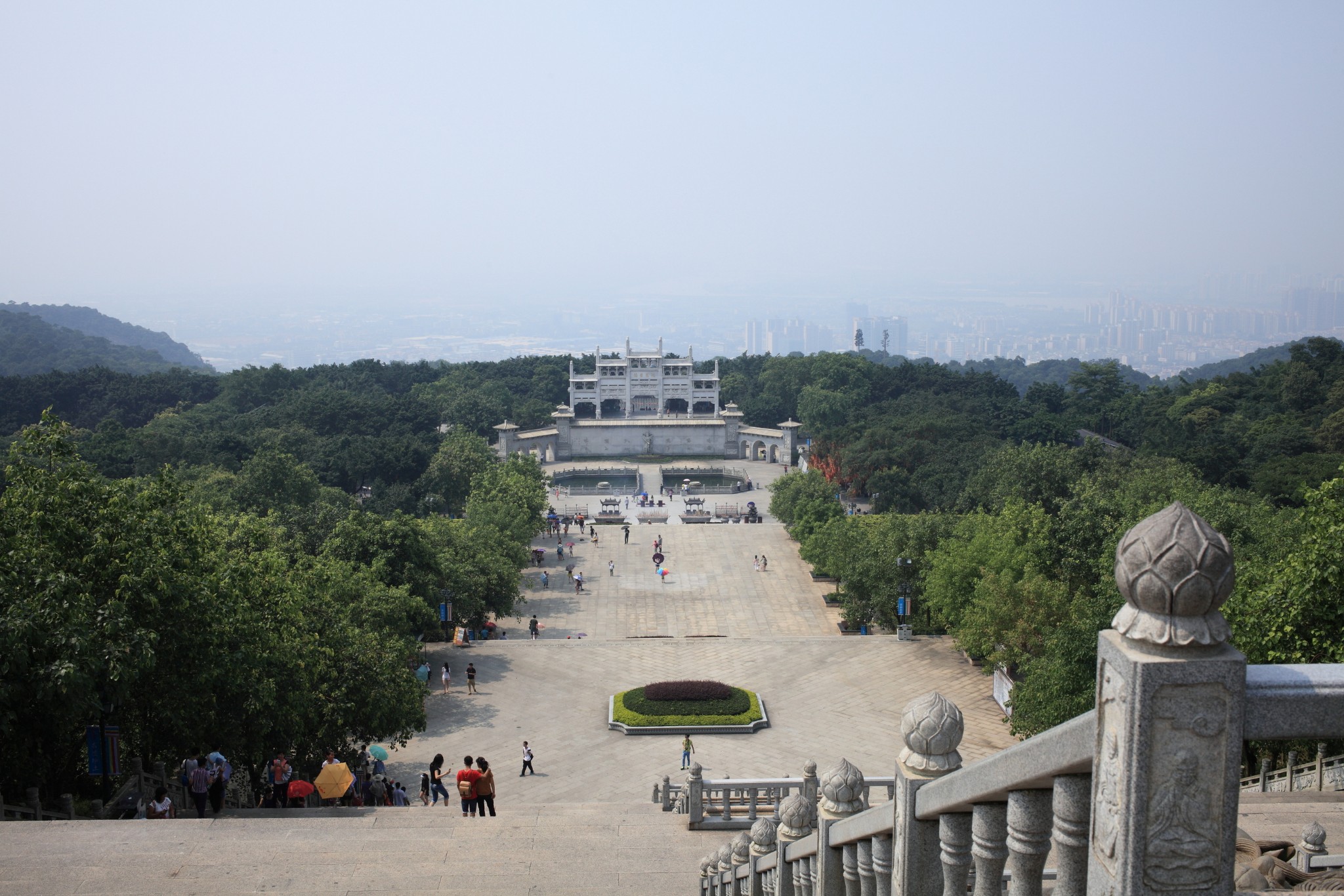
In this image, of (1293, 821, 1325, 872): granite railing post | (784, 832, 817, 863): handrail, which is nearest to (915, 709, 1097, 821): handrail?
(784, 832, 817, 863): handrail

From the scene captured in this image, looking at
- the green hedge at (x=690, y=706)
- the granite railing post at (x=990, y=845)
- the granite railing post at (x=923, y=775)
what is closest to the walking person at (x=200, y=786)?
the granite railing post at (x=923, y=775)

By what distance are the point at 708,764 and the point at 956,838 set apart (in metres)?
17.1

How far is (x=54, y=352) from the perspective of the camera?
12381 centimetres

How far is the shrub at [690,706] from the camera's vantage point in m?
22.4

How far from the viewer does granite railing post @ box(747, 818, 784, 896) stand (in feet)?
20.3

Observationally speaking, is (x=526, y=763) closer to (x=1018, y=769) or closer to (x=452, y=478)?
(x=1018, y=769)

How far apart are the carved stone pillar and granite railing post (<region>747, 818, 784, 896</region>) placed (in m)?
3.60

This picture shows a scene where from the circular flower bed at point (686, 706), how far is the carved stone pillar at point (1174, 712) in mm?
19651

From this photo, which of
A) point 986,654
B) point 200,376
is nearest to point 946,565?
point 986,654

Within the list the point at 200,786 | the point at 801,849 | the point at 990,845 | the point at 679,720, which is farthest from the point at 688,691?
the point at 990,845

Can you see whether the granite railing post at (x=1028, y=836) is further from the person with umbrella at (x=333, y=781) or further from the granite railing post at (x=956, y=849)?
the person with umbrella at (x=333, y=781)

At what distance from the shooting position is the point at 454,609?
2803cm

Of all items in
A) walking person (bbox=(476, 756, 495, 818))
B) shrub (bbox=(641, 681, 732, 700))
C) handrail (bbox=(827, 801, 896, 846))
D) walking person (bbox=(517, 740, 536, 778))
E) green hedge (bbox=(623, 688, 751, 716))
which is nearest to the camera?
handrail (bbox=(827, 801, 896, 846))

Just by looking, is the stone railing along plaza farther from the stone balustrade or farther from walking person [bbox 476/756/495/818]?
walking person [bbox 476/756/495/818]
